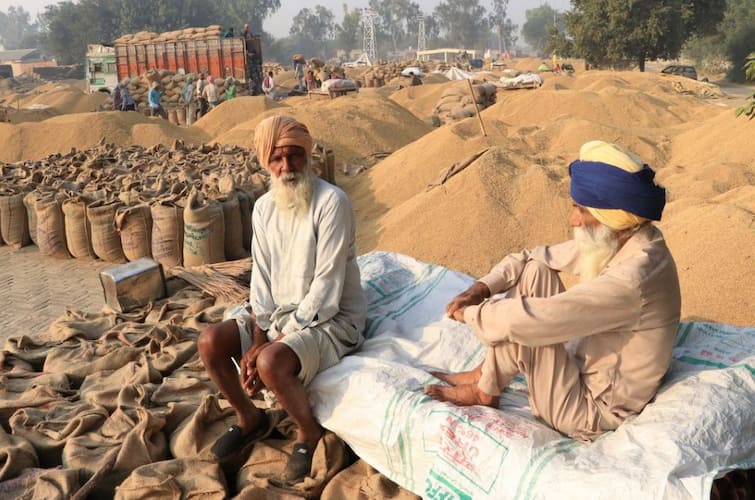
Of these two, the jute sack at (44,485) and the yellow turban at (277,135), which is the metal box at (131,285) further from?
the yellow turban at (277,135)

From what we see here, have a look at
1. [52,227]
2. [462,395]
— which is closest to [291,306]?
[462,395]

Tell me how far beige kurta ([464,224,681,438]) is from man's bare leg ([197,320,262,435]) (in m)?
1.00

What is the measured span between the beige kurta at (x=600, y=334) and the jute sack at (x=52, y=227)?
17.9ft

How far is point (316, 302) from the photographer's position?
263 centimetres

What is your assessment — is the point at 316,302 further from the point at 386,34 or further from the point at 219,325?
the point at 386,34

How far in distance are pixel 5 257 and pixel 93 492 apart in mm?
5020

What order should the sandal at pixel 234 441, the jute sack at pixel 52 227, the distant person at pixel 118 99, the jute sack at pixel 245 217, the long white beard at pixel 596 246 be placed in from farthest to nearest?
the distant person at pixel 118 99, the jute sack at pixel 52 227, the jute sack at pixel 245 217, the sandal at pixel 234 441, the long white beard at pixel 596 246

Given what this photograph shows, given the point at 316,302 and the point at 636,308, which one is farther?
the point at 316,302

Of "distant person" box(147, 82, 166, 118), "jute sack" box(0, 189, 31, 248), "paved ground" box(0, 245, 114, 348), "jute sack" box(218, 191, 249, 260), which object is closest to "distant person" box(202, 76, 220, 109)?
"distant person" box(147, 82, 166, 118)

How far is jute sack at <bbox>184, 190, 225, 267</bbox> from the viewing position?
5281mm

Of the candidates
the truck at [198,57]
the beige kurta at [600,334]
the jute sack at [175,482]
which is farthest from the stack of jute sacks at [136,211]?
the truck at [198,57]

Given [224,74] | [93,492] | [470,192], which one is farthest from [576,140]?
[224,74]

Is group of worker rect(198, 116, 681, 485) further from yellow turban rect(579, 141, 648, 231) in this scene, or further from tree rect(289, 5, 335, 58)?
tree rect(289, 5, 335, 58)

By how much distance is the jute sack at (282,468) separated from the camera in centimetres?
231
